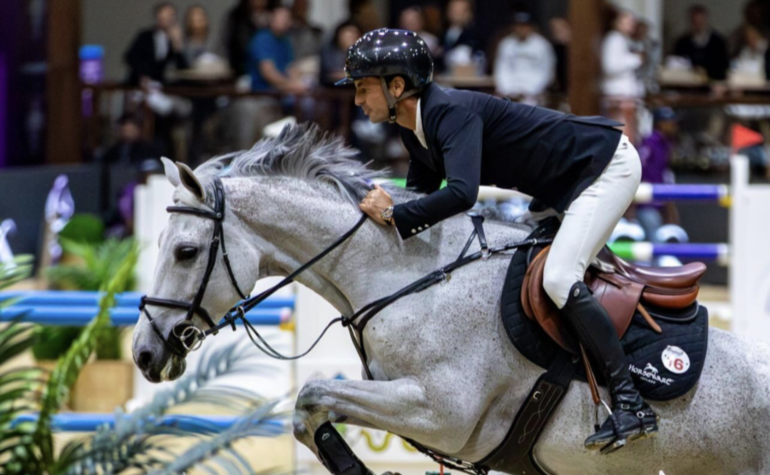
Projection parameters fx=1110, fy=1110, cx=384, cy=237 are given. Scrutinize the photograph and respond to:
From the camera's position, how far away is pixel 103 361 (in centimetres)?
698

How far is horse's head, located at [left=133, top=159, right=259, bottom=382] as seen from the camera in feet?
11.2

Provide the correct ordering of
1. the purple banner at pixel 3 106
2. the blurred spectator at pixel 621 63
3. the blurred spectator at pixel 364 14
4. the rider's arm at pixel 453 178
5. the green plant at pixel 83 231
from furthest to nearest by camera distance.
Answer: the blurred spectator at pixel 364 14 < the purple banner at pixel 3 106 < the blurred spectator at pixel 621 63 < the green plant at pixel 83 231 < the rider's arm at pixel 453 178

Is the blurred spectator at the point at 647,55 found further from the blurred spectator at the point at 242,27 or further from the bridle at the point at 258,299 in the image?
the bridle at the point at 258,299

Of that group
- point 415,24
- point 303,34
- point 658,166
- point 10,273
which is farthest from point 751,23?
point 10,273

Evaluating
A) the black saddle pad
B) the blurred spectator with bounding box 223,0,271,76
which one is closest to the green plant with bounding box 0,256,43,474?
the black saddle pad

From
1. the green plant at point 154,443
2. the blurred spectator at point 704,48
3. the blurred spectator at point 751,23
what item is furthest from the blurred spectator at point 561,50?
the green plant at point 154,443

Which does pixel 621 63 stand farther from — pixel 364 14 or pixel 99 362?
pixel 99 362

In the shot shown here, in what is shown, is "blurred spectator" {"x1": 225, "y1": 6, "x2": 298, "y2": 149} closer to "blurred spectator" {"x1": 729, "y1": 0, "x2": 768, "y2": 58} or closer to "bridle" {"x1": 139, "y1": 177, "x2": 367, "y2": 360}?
"blurred spectator" {"x1": 729, "y1": 0, "x2": 768, "y2": 58}

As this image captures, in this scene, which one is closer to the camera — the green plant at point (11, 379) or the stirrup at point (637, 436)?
the green plant at point (11, 379)

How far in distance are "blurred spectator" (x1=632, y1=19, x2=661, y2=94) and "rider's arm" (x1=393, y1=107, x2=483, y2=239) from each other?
27.6 feet

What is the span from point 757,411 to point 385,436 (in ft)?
6.61

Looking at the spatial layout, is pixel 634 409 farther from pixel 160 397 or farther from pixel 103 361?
pixel 103 361

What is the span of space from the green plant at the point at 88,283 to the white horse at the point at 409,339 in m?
2.87

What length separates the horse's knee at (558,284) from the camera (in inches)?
134
